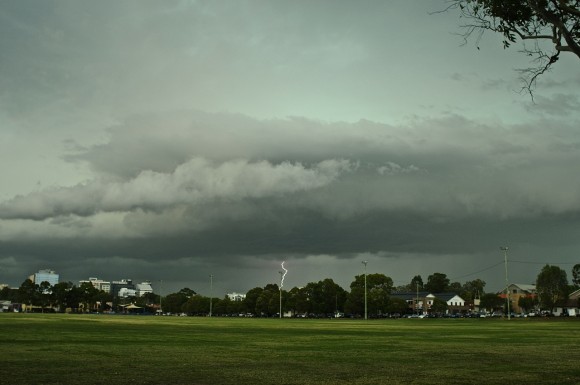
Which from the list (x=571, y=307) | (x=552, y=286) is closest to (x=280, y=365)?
(x=552, y=286)

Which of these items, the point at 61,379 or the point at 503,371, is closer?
the point at 61,379

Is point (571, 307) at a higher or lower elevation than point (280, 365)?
lower

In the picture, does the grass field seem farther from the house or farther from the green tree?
the house

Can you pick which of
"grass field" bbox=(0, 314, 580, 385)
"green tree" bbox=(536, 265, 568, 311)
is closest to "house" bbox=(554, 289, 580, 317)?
"green tree" bbox=(536, 265, 568, 311)

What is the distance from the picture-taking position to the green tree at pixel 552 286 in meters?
171

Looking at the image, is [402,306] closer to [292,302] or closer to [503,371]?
[292,302]

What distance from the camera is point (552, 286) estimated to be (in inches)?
6777

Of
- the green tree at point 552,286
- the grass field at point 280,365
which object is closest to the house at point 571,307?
the green tree at point 552,286

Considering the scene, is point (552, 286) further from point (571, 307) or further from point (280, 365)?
point (280, 365)

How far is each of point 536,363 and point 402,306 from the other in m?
160

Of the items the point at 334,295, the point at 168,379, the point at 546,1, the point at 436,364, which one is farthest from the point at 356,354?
the point at 334,295

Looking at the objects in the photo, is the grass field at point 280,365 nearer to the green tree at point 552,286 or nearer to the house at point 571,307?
the green tree at point 552,286

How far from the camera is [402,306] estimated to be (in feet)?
593

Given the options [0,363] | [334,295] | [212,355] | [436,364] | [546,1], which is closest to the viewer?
[546,1]
